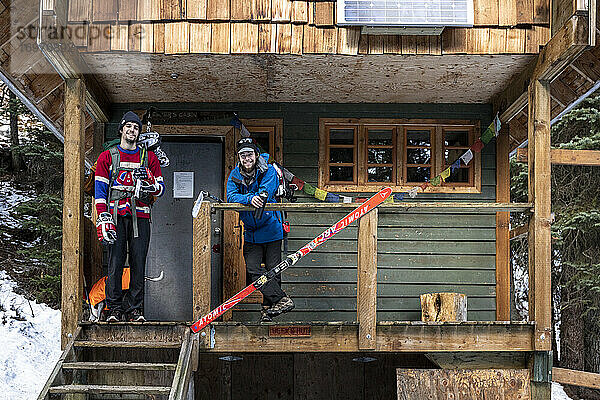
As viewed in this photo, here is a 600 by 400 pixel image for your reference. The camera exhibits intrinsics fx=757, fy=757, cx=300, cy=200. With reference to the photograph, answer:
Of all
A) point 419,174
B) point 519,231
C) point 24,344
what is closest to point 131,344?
point 419,174

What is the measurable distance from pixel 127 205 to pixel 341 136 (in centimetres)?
283

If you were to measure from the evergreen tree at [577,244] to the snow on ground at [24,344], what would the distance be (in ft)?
32.0

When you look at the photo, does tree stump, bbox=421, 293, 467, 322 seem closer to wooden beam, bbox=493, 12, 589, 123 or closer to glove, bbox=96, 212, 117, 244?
wooden beam, bbox=493, 12, 589, 123

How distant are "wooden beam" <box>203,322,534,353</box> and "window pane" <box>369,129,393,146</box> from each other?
246 centimetres

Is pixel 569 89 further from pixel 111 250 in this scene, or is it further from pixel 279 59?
pixel 111 250

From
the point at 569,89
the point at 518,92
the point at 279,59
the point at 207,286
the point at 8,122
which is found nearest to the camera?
the point at 207,286

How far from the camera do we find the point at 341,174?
7914mm

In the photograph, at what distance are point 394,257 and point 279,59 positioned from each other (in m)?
2.55

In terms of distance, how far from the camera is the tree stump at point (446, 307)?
23.7ft

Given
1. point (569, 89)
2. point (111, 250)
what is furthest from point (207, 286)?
point (569, 89)

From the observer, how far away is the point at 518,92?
6852mm

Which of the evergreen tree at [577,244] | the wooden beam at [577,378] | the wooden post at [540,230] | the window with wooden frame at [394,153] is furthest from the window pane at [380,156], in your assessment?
the evergreen tree at [577,244]

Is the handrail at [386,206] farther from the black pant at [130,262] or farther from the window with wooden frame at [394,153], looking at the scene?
the window with wooden frame at [394,153]

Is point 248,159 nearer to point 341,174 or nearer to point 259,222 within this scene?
point 259,222
